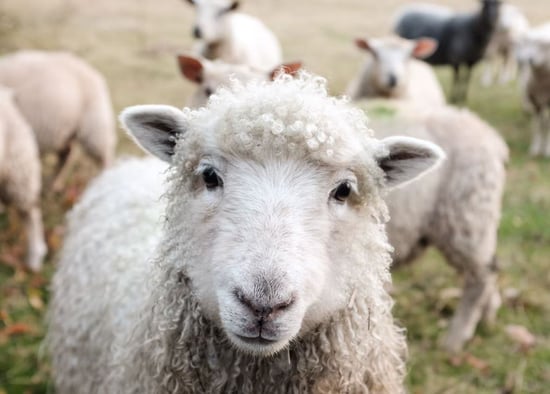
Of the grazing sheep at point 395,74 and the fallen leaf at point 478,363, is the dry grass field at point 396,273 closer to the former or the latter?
the fallen leaf at point 478,363

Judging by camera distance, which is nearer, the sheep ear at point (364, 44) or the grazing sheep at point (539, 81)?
the sheep ear at point (364, 44)

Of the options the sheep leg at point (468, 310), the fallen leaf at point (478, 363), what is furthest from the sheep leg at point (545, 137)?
the fallen leaf at point (478, 363)

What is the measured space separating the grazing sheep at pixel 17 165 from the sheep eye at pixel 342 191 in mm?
3276

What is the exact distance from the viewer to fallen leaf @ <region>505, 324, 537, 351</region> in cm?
404

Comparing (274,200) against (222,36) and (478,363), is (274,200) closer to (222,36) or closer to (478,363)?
(478,363)

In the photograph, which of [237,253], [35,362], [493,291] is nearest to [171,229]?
[237,253]

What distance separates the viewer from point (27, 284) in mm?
4488

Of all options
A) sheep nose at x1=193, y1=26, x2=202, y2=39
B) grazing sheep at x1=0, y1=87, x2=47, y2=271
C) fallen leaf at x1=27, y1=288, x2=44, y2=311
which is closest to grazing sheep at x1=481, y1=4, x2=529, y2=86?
sheep nose at x1=193, y1=26, x2=202, y2=39

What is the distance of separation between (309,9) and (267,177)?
55.0ft

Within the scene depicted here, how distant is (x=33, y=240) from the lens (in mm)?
4715

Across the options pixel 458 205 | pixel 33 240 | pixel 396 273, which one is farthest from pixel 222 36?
pixel 458 205

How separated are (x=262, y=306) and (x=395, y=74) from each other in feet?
16.1

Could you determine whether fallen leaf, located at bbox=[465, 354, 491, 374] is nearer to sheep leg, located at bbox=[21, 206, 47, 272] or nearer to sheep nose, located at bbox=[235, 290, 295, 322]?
sheep nose, located at bbox=[235, 290, 295, 322]

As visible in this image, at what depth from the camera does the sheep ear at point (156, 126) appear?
1.95 metres
